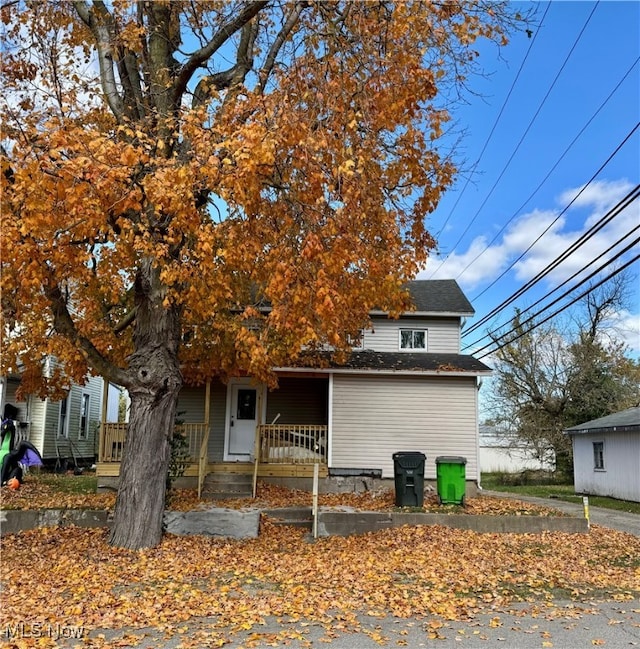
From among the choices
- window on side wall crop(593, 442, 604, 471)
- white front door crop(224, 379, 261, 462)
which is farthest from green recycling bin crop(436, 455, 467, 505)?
window on side wall crop(593, 442, 604, 471)

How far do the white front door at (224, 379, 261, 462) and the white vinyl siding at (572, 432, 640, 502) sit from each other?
11.2 meters

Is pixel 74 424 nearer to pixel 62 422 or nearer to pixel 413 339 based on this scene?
pixel 62 422

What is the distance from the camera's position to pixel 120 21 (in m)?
9.22

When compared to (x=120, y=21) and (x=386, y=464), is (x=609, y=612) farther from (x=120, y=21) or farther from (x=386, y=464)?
(x=120, y=21)

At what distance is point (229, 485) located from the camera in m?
13.2

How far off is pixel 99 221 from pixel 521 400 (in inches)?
1024

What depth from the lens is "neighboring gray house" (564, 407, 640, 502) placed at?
1703 cm

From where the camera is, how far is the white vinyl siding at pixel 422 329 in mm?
16500

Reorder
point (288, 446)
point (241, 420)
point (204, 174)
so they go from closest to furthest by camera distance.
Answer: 1. point (204, 174)
2. point (288, 446)
3. point (241, 420)

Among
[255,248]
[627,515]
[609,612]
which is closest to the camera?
[609,612]

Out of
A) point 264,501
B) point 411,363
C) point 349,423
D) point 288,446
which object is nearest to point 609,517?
point 411,363

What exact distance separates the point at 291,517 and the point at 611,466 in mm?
12557

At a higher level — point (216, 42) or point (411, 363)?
point (216, 42)

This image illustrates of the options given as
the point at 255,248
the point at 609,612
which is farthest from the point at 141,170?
the point at 609,612
